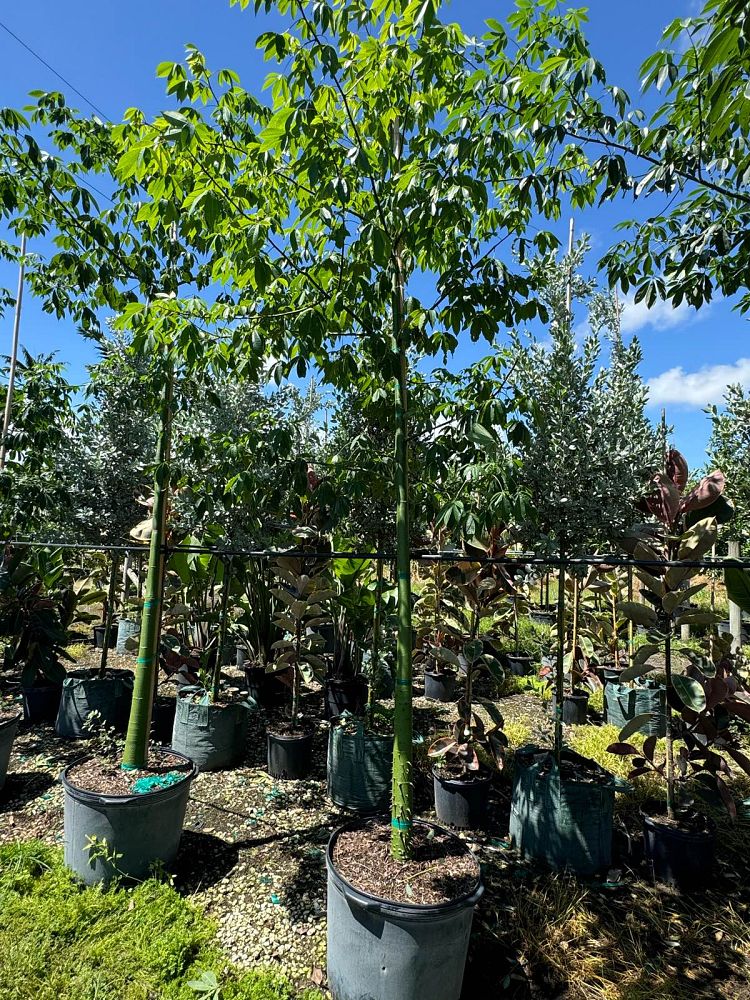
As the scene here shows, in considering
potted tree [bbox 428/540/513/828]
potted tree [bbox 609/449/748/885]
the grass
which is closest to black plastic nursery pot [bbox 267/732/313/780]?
potted tree [bbox 428/540/513/828]

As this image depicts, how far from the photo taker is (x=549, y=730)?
17.9 feet

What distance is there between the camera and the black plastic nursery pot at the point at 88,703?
4.83 m

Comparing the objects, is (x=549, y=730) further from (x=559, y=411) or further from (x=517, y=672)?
(x=559, y=411)

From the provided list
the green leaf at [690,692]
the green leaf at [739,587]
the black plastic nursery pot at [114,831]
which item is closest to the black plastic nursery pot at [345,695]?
the black plastic nursery pot at [114,831]

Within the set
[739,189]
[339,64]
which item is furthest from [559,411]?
[339,64]

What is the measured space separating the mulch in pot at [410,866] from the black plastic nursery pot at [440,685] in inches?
157

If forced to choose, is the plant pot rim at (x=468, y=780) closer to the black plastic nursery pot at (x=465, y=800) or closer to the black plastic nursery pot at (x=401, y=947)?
the black plastic nursery pot at (x=465, y=800)

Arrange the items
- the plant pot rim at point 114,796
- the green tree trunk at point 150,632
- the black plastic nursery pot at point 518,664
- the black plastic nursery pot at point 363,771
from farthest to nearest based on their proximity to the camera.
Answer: the black plastic nursery pot at point 518,664, the black plastic nursery pot at point 363,771, the green tree trunk at point 150,632, the plant pot rim at point 114,796

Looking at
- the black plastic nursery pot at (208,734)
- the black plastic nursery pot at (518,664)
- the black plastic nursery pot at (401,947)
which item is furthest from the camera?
the black plastic nursery pot at (518,664)

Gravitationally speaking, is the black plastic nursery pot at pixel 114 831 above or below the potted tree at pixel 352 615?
below

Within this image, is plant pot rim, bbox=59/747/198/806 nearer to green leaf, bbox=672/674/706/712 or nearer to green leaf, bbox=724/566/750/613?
green leaf, bbox=672/674/706/712

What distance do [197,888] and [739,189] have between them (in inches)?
194

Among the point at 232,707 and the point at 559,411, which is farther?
the point at 232,707

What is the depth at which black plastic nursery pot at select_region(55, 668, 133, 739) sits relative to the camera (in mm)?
4828
